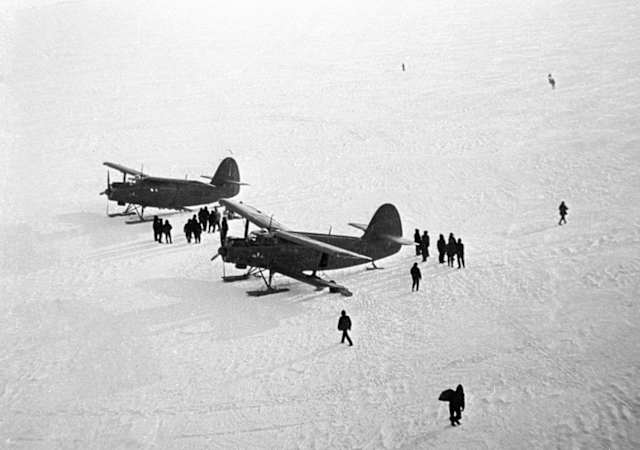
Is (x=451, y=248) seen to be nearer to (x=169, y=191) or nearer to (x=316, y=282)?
(x=316, y=282)

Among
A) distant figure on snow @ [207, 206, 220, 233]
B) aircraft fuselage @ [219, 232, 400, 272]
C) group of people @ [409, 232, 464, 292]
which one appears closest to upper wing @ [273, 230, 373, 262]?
aircraft fuselage @ [219, 232, 400, 272]

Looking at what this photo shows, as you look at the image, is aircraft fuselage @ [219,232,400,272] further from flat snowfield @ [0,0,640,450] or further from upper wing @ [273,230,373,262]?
flat snowfield @ [0,0,640,450]

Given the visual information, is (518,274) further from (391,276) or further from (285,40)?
(285,40)

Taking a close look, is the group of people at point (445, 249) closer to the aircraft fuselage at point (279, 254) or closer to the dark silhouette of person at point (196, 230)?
the aircraft fuselage at point (279, 254)

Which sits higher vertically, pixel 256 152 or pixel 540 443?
pixel 256 152

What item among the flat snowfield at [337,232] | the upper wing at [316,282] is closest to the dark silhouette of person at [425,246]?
the flat snowfield at [337,232]

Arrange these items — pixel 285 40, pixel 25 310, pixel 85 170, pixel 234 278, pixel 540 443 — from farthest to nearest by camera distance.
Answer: pixel 285 40 < pixel 85 170 < pixel 234 278 < pixel 25 310 < pixel 540 443

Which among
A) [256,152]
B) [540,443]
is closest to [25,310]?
[540,443]
